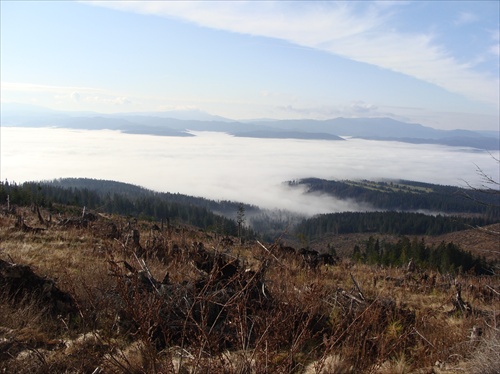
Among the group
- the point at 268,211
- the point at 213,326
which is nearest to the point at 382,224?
the point at 268,211

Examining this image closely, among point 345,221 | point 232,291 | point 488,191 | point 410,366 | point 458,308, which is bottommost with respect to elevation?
point 345,221

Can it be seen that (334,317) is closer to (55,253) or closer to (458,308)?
(458,308)

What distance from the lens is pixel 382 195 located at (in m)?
192

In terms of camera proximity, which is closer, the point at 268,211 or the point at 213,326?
the point at 213,326

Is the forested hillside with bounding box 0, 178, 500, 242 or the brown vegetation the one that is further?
the forested hillside with bounding box 0, 178, 500, 242

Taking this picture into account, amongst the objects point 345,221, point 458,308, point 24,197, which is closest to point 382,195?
point 345,221

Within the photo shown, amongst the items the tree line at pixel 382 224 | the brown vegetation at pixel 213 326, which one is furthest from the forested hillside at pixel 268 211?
the brown vegetation at pixel 213 326

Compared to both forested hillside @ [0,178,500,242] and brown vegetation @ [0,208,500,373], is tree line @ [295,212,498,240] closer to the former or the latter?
forested hillside @ [0,178,500,242]

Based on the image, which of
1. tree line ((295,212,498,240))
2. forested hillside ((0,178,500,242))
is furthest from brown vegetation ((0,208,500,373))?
tree line ((295,212,498,240))

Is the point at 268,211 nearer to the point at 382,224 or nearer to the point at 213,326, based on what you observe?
the point at 382,224

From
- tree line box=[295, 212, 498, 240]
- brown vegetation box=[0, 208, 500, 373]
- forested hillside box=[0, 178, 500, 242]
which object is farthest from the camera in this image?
tree line box=[295, 212, 498, 240]

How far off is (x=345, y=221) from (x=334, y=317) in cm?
12911

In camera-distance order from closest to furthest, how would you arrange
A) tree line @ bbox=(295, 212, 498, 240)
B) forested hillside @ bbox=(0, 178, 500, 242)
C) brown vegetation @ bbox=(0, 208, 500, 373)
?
brown vegetation @ bbox=(0, 208, 500, 373), forested hillside @ bbox=(0, 178, 500, 242), tree line @ bbox=(295, 212, 498, 240)

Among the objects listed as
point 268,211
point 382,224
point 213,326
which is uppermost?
point 213,326
